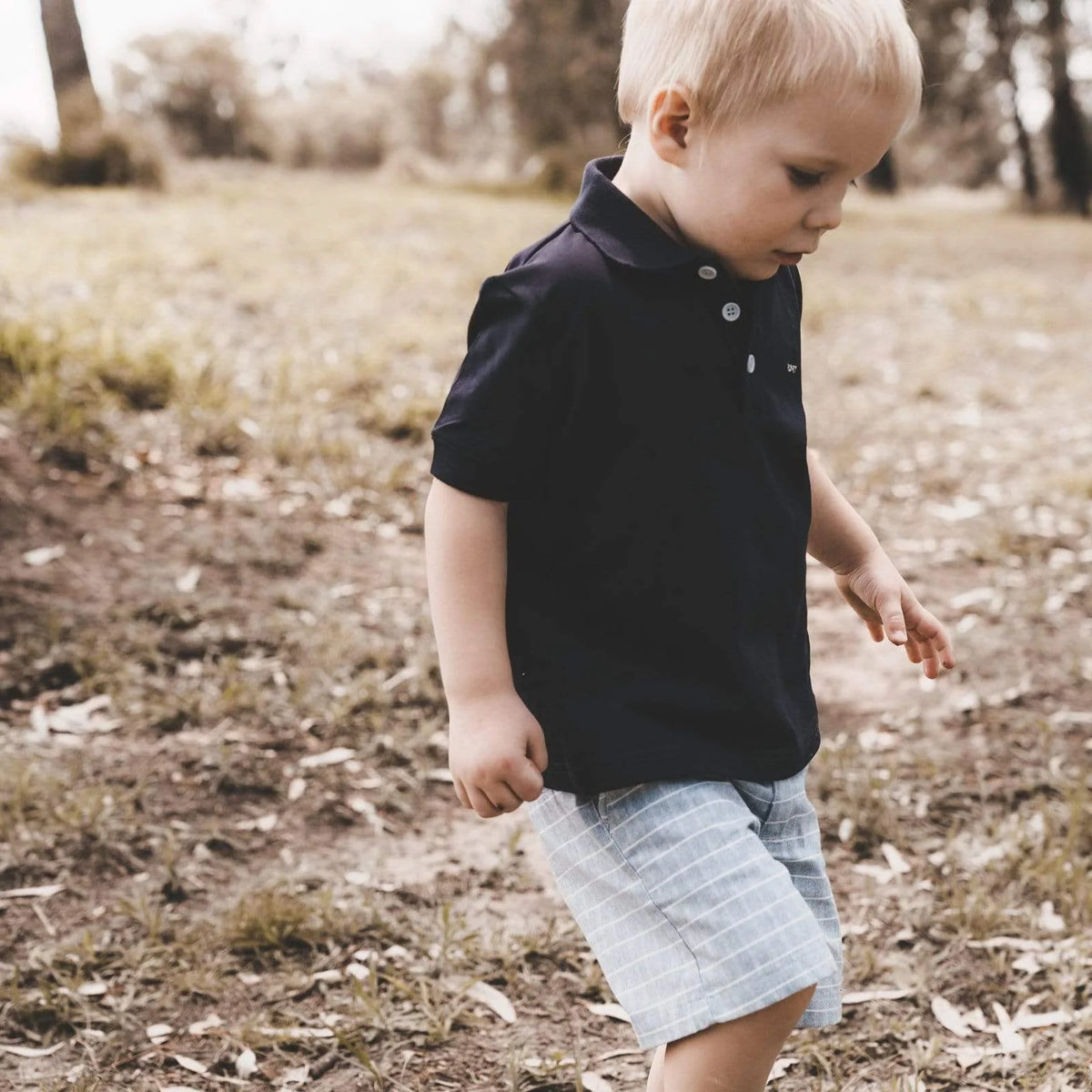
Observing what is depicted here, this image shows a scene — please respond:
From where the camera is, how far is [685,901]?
4.42 ft

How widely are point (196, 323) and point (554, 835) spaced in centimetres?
498

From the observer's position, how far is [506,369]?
4.39 feet

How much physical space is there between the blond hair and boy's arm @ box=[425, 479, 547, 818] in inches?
19.8

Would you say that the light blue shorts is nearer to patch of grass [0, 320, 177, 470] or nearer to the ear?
the ear

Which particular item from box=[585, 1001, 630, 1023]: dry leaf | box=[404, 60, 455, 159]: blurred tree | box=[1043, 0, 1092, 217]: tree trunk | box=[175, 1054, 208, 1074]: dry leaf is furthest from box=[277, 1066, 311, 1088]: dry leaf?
box=[404, 60, 455, 159]: blurred tree

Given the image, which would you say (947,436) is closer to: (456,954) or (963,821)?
(963,821)

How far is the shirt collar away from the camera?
1371 mm

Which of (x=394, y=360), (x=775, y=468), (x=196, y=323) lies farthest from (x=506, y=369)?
(x=196, y=323)

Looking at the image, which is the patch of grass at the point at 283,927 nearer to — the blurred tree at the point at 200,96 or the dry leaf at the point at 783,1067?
the dry leaf at the point at 783,1067

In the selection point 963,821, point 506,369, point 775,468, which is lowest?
point 963,821

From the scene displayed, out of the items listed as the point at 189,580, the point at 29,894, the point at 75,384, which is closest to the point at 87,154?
the point at 75,384

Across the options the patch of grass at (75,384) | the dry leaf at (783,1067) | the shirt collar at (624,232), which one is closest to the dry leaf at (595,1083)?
the dry leaf at (783,1067)

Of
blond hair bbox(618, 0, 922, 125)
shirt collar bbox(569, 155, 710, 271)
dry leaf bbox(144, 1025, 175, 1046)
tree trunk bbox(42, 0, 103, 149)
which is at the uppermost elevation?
tree trunk bbox(42, 0, 103, 149)

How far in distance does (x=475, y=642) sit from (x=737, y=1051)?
53 centimetres
